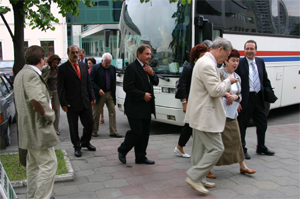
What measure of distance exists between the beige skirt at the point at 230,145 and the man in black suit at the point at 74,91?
8.07 ft

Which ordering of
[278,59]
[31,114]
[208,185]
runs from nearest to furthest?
1. [31,114]
2. [208,185]
3. [278,59]

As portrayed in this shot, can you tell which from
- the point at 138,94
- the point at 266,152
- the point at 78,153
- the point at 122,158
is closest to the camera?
the point at 138,94

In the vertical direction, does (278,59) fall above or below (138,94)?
above

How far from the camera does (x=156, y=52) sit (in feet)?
21.9

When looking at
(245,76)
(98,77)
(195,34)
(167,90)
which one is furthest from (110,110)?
(245,76)

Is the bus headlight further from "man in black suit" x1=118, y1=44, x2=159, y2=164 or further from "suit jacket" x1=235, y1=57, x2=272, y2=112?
"man in black suit" x1=118, y1=44, x2=159, y2=164

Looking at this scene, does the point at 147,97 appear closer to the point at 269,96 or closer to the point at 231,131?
the point at 231,131

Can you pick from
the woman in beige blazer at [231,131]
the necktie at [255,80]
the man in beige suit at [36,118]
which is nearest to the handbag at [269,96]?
the necktie at [255,80]

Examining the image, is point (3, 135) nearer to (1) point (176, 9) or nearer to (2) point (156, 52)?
(2) point (156, 52)

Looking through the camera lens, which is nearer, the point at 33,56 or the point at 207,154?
the point at 33,56

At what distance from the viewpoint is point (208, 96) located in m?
3.51

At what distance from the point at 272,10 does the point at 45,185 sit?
770 centimetres

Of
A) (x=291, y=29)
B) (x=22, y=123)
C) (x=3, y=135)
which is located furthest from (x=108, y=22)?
(x=22, y=123)

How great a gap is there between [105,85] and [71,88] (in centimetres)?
167
